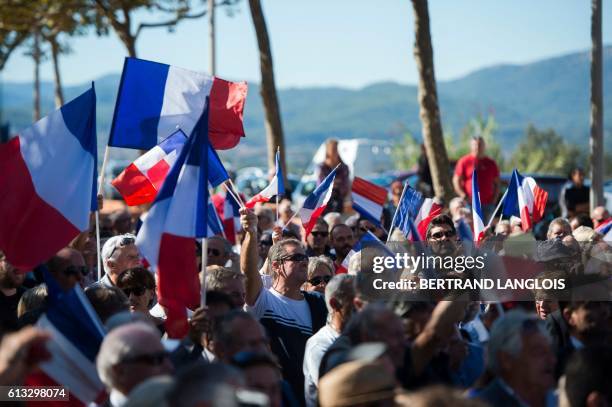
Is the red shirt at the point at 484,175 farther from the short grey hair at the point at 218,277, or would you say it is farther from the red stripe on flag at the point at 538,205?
the short grey hair at the point at 218,277

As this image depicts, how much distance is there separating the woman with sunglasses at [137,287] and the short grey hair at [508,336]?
119 inches

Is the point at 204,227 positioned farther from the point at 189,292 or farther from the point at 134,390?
the point at 134,390

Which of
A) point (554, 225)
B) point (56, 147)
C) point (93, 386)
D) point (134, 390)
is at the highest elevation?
point (56, 147)

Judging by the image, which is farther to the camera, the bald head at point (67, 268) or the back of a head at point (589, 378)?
the bald head at point (67, 268)

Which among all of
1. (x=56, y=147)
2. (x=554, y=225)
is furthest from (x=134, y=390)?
(x=554, y=225)

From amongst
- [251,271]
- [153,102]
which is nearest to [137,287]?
[251,271]

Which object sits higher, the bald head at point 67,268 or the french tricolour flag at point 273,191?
the bald head at point 67,268

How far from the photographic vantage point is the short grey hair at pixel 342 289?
6.59 meters

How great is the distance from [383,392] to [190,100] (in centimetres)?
487

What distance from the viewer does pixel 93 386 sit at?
5.82 meters

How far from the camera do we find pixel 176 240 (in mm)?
6516

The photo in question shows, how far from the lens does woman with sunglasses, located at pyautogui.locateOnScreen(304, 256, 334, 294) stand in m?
8.34

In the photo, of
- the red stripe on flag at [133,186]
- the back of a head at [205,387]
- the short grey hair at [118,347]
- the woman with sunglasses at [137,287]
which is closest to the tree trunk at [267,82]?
the red stripe on flag at [133,186]

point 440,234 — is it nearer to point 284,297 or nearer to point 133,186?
point 284,297
